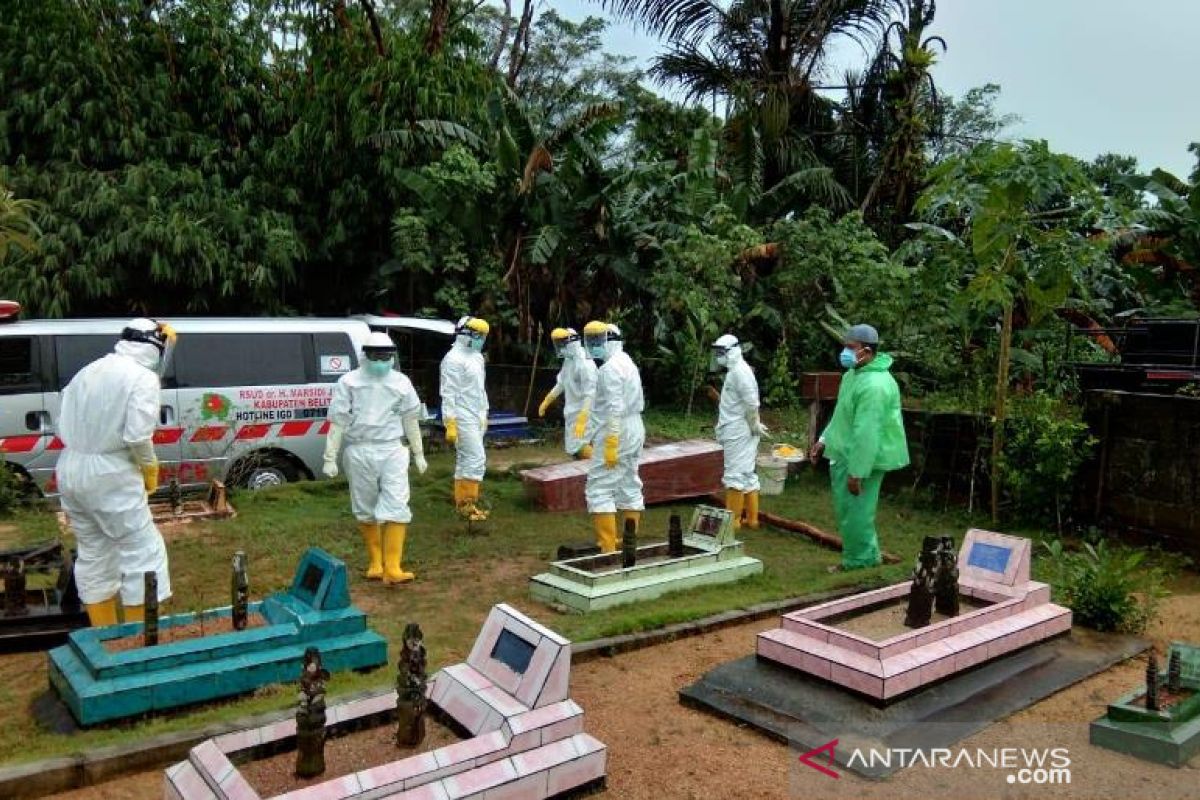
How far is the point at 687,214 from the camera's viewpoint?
15.2 meters

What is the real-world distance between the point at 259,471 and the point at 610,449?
14.1 ft

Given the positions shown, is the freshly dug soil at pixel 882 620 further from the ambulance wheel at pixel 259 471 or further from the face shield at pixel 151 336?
the ambulance wheel at pixel 259 471

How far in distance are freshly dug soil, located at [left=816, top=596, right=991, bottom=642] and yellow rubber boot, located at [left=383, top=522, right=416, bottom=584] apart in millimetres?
3348

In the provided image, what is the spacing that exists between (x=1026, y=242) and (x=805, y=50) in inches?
412

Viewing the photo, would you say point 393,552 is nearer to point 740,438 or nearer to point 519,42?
point 740,438

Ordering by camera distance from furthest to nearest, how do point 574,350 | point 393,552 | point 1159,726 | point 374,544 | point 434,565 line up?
point 574,350 → point 434,565 → point 374,544 → point 393,552 → point 1159,726

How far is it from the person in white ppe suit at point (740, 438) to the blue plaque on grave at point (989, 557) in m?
3.30

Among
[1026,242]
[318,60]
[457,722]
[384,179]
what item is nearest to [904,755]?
[457,722]

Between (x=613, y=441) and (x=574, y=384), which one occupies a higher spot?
(x=574, y=384)

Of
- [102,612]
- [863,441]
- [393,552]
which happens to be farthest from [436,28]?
[102,612]

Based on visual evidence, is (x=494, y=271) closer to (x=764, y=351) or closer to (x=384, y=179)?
(x=384, y=179)

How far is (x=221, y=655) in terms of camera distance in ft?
15.7

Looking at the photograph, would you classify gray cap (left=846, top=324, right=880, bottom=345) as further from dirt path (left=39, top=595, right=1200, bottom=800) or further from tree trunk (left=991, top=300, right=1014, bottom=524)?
dirt path (left=39, top=595, right=1200, bottom=800)

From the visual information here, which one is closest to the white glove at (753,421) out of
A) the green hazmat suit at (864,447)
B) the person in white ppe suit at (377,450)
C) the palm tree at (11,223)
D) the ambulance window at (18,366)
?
the green hazmat suit at (864,447)
